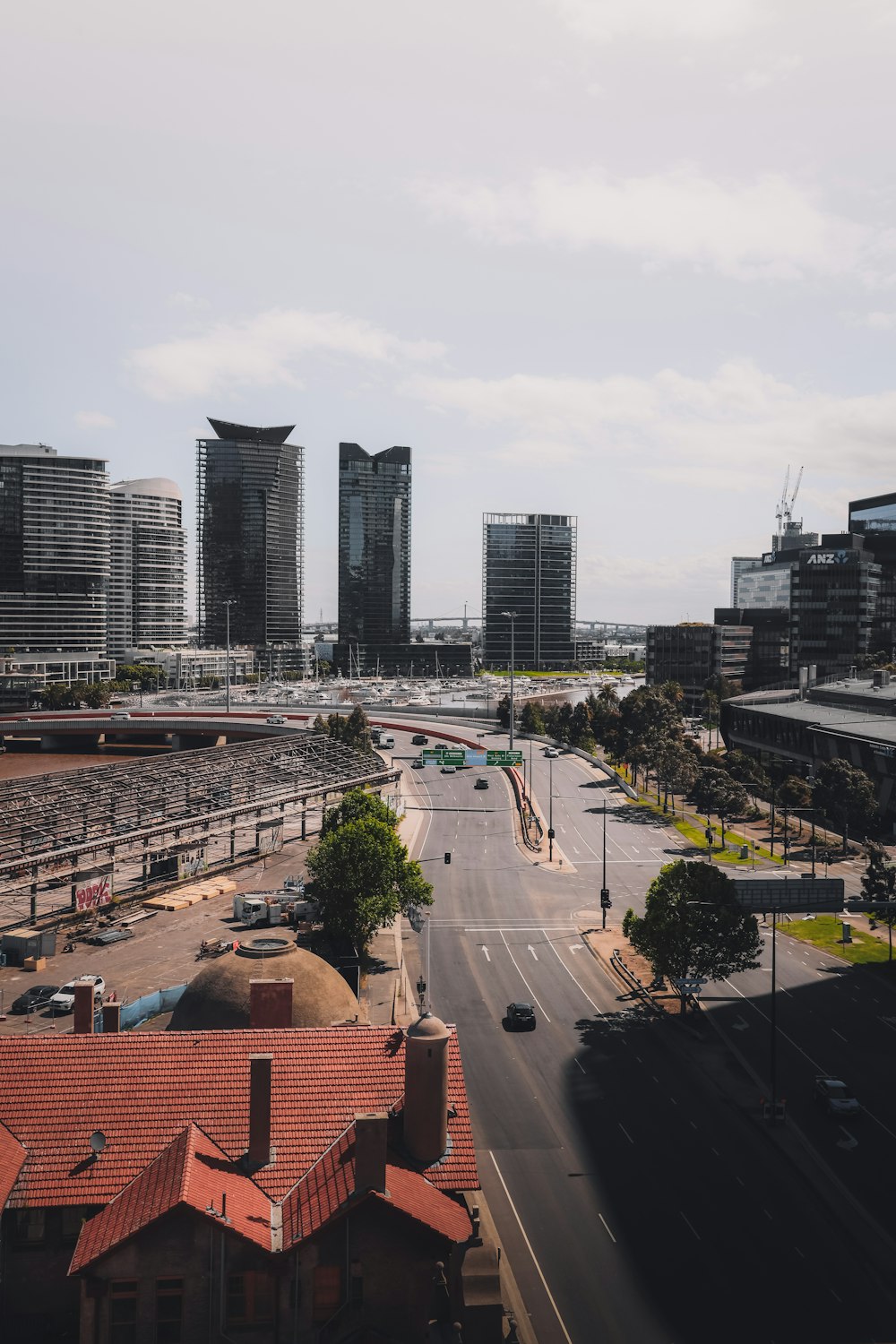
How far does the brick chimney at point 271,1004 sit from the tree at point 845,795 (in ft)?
242

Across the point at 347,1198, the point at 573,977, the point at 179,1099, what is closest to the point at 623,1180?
the point at 347,1198

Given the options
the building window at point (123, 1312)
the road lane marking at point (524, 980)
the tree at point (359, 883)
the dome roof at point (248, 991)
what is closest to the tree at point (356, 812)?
the tree at point (359, 883)

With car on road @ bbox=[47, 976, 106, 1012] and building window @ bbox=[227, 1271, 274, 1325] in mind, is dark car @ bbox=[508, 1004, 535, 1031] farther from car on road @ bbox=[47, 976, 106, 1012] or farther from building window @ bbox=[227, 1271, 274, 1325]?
building window @ bbox=[227, 1271, 274, 1325]

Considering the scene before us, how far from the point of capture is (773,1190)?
3809 cm

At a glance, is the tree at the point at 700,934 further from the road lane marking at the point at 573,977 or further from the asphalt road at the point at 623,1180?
the road lane marking at the point at 573,977

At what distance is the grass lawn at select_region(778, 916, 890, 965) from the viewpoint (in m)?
67.4

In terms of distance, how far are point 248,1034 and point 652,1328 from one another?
1428 centimetres

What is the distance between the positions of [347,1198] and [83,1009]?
13900 millimetres

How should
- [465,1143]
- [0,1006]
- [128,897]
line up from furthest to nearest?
[128,897] → [0,1006] → [465,1143]

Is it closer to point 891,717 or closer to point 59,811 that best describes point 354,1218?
point 59,811

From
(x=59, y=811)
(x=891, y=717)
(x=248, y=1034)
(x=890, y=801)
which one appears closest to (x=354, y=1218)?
(x=248, y=1034)

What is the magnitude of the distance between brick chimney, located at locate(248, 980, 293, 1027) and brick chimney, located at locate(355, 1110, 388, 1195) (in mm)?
8502

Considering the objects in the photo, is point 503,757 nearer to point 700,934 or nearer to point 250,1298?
point 700,934

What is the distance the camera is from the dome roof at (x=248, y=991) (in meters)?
38.9
